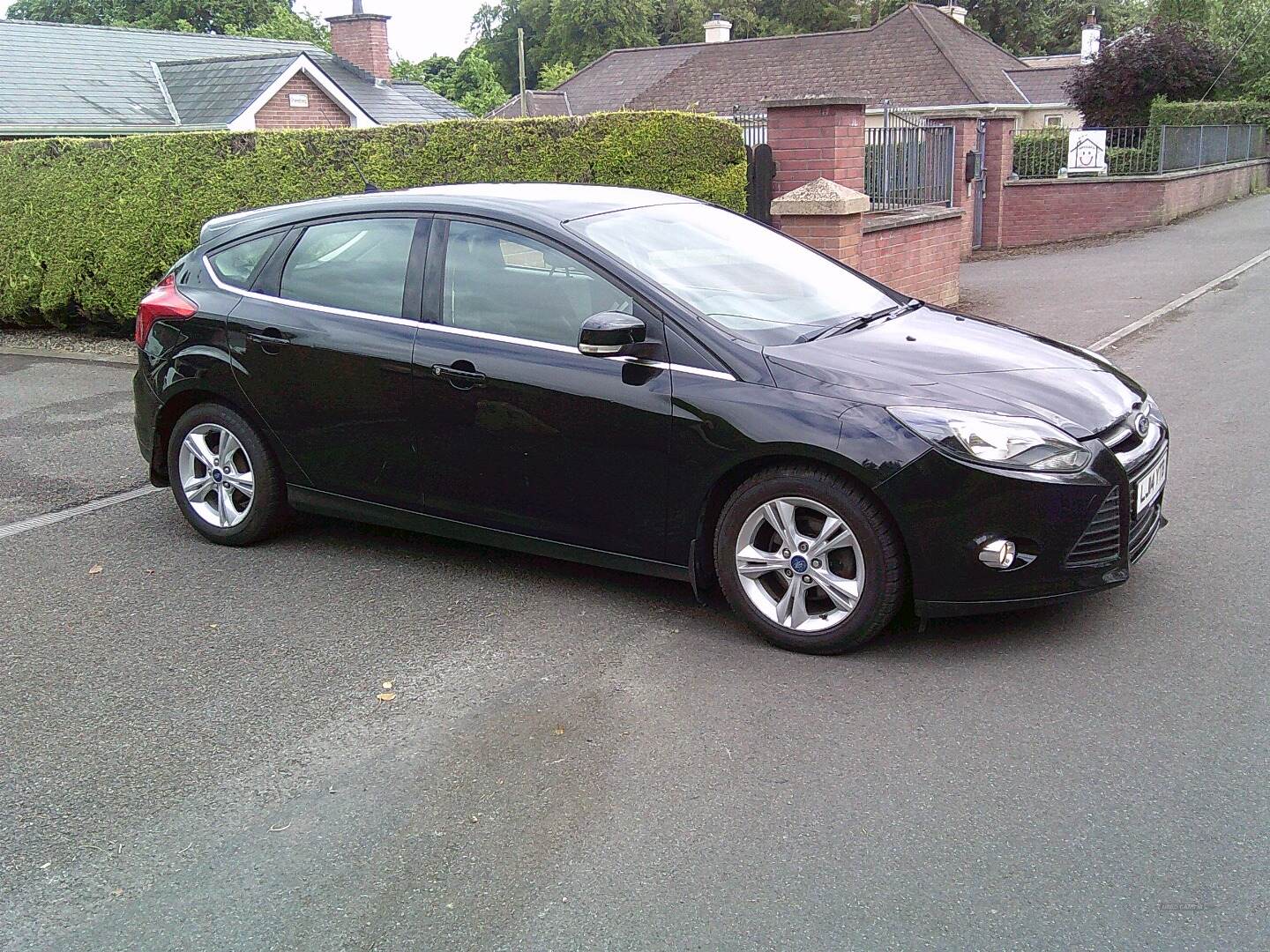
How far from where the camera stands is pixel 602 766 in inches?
151

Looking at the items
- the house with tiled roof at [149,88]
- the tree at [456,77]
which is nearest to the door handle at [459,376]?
the house with tiled roof at [149,88]

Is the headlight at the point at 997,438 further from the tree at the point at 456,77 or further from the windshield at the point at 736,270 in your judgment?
the tree at the point at 456,77

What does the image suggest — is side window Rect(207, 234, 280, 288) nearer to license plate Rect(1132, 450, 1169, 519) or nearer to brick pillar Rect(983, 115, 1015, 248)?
license plate Rect(1132, 450, 1169, 519)

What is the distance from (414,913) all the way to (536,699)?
124 centimetres

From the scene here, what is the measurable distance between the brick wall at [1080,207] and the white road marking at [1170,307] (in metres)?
4.88

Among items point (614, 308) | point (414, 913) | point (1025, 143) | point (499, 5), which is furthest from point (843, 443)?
point (499, 5)

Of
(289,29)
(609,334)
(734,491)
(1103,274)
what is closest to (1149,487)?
(734,491)

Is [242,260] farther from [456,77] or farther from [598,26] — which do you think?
[598,26]

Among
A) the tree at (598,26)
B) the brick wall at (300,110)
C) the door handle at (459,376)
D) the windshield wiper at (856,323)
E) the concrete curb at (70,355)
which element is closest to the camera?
the windshield wiper at (856,323)

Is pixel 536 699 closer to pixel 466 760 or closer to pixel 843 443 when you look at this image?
pixel 466 760

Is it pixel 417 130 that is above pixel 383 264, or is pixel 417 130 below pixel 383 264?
above

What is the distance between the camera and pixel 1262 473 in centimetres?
680

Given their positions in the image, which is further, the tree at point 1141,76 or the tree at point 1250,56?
the tree at point 1250,56

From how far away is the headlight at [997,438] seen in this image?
4.33 meters
